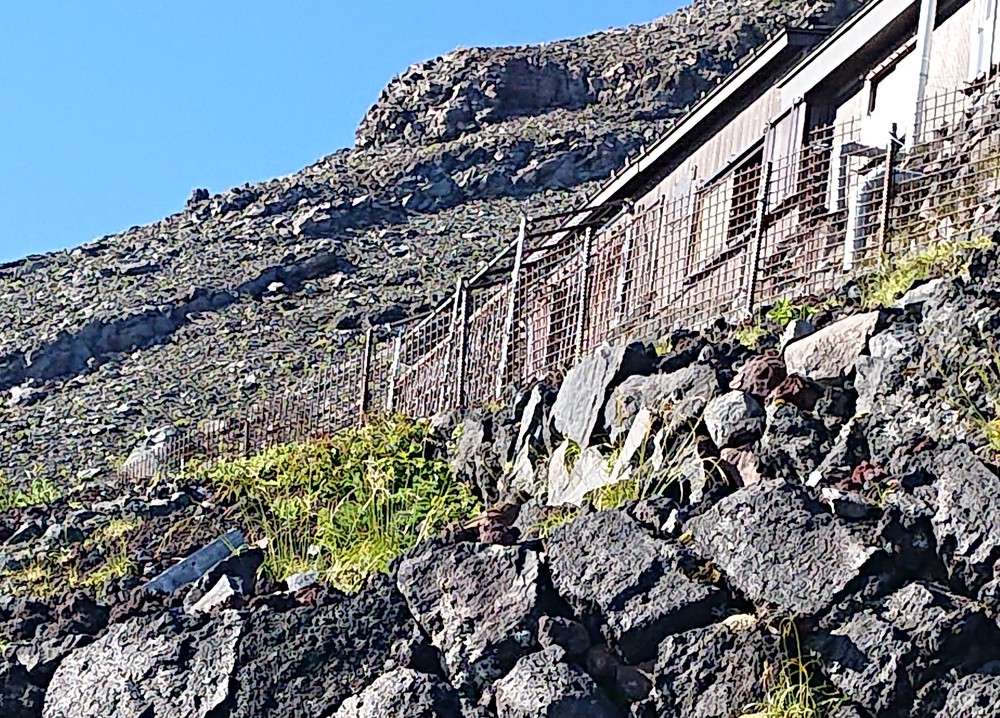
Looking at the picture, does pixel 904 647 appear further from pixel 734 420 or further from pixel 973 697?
pixel 734 420

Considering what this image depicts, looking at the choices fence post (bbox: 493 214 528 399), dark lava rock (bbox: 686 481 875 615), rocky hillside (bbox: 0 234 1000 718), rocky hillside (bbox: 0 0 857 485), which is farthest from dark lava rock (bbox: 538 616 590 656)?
rocky hillside (bbox: 0 0 857 485)

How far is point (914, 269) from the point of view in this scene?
27.9 ft

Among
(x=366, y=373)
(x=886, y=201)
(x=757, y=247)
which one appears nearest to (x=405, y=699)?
(x=757, y=247)

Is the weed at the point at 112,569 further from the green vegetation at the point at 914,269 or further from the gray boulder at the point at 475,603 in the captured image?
the green vegetation at the point at 914,269

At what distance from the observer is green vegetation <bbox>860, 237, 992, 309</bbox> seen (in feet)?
26.1

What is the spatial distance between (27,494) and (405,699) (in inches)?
670

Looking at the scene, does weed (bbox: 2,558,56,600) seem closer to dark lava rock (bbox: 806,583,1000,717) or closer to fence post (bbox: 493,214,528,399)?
fence post (bbox: 493,214,528,399)

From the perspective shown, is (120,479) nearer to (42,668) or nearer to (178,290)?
(42,668)

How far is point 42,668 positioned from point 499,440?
319 cm

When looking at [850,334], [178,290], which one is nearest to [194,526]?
[850,334]

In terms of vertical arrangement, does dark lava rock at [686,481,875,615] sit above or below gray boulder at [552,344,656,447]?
below

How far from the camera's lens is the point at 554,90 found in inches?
2685

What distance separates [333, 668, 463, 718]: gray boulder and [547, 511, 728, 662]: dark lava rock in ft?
2.12

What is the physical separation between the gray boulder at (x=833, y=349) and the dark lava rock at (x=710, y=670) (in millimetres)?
2022
